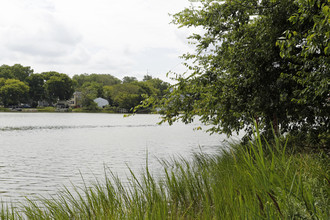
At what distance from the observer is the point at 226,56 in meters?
9.46

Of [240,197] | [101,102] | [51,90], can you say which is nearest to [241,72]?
[240,197]

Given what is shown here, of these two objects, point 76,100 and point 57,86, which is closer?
point 57,86

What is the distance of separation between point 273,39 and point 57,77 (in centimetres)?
14812

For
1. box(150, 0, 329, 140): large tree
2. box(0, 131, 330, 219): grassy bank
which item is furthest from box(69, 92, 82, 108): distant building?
box(0, 131, 330, 219): grassy bank

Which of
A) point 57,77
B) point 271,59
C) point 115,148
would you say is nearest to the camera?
point 271,59

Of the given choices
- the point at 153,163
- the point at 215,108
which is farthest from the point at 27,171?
the point at 215,108

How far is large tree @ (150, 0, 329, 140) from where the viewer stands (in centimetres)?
816

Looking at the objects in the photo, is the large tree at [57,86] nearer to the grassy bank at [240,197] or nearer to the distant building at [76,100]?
the distant building at [76,100]

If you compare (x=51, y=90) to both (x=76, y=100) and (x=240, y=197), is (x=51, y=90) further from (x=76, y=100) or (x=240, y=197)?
(x=240, y=197)

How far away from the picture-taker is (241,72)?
30.7ft

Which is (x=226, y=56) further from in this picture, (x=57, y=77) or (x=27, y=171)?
(x=57, y=77)

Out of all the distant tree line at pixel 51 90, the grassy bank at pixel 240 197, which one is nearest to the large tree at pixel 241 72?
the grassy bank at pixel 240 197

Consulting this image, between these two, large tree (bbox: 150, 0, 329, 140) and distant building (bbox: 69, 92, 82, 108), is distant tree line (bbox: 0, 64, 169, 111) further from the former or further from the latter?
large tree (bbox: 150, 0, 329, 140)

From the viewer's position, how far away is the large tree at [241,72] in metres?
8.16
